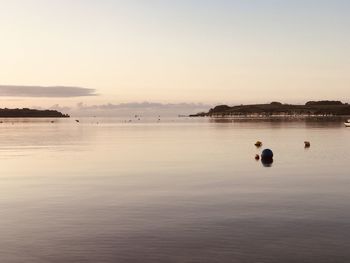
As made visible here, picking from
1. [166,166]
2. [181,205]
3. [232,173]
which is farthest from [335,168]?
[181,205]

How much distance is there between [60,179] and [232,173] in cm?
1623

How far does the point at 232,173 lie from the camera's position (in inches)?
1839

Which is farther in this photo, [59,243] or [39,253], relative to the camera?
[59,243]

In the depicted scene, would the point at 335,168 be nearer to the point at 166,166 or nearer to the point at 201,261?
the point at 166,166

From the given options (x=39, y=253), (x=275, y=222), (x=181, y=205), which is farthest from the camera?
(x=181, y=205)

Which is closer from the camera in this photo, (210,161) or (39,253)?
(39,253)

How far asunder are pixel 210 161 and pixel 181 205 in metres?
29.0

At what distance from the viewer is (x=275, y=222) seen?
24688 mm

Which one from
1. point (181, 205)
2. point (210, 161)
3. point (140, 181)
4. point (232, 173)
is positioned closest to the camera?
point (181, 205)

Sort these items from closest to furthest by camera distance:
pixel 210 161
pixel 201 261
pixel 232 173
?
1. pixel 201 261
2. pixel 232 173
3. pixel 210 161

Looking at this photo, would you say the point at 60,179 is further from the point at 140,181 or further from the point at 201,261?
the point at 201,261

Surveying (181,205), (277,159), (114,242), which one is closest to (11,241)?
(114,242)

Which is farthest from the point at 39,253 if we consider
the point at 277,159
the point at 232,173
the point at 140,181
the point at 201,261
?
the point at 277,159

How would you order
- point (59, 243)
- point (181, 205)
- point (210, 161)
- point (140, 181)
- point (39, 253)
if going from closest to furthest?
1. point (39, 253)
2. point (59, 243)
3. point (181, 205)
4. point (140, 181)
5. point (210, 161)
